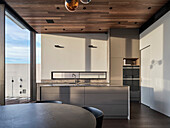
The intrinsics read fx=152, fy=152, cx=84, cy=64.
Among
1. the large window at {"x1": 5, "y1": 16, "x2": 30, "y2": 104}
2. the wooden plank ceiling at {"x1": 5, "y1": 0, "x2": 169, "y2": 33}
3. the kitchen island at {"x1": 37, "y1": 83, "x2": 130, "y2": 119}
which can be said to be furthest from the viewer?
the wooden plank ceiling at {"x1": 5, "y1": 0, "x2": 169, "y2": 33}

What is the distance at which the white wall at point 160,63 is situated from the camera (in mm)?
4125

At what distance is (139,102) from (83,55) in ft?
10.1

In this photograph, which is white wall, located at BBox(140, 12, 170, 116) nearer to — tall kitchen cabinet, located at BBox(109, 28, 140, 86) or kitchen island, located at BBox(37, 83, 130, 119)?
tall kitchen cabinet, located at BBox(109, 28, 140, 86)

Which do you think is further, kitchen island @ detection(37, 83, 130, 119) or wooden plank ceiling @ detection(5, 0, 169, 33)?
wooden plank ceiling @ detection(5, 0, 169, 33)

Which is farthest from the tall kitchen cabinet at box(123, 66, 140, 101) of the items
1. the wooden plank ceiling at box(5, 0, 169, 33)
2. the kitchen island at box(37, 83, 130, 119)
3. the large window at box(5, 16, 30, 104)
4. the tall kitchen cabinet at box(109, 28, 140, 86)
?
the large window at box(5, 16, 30, 104)

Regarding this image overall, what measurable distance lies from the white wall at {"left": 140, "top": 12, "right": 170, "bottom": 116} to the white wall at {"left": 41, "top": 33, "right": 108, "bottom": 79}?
2171 millimetres

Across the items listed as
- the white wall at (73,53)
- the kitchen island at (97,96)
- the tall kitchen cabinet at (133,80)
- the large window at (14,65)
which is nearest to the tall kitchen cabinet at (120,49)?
the tall kitchen cabinet at (133,80)

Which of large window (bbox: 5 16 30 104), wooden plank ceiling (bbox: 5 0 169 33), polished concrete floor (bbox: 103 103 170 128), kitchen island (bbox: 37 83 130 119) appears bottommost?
polished concrete floor (bbox: 103 103 170 128)

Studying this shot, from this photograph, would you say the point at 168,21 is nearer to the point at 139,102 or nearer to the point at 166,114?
the point at 166,114

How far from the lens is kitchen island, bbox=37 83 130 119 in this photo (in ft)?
12.5

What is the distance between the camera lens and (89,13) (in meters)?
4.75

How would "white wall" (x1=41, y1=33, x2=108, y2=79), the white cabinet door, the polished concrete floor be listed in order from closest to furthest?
1. the polished concrete floor
2. the white cabinet door
3. "white wall" (x1=41, y1=33, x2=108, y2=79)

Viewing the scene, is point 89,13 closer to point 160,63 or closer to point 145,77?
point 160,63

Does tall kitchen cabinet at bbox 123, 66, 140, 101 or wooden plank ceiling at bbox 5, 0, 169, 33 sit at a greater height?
wooden plank ceiling at bbox 5, 0, 169, 33
